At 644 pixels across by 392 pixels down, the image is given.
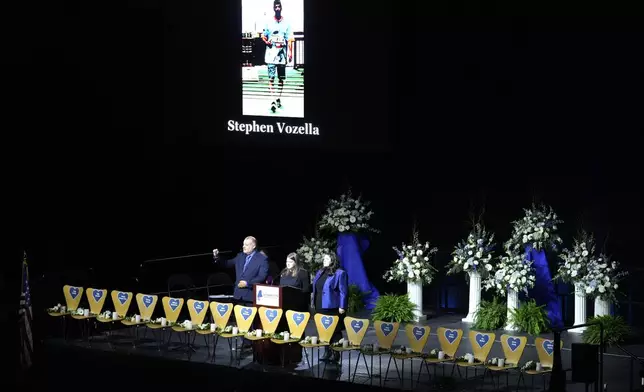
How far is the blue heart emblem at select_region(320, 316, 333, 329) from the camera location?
13547mm

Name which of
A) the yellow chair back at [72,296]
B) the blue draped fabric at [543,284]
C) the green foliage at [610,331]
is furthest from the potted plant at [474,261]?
the yellow chair back at [72,296]

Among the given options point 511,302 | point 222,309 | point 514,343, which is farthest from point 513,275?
point 222,309

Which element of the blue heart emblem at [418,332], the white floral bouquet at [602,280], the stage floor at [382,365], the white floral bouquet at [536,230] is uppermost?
the white floral bouquet at [536,230]

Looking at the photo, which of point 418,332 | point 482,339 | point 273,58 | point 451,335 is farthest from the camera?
point 273,58

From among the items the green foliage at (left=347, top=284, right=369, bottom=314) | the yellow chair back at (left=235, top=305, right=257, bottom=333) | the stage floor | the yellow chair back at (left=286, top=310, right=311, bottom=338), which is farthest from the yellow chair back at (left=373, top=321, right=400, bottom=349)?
the green foliage at (left=347, top=284, right=369, bottom=314)

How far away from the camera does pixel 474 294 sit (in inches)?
654

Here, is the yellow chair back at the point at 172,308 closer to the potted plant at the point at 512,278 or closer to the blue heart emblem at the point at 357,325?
the blue heart emblem at the point at 357,325

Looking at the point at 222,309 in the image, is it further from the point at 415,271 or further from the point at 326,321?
the point at 415,271

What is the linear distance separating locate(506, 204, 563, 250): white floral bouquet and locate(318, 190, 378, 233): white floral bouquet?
2433 mm

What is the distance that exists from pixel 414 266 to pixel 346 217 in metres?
1.40

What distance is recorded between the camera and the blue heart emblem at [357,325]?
44.2 ft

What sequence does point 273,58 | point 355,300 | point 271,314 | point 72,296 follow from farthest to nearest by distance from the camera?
point 273,58, point 355,300, point 72,296, point 271,314

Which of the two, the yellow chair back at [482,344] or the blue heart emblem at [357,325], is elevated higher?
the blue heart emblem at [357,325]

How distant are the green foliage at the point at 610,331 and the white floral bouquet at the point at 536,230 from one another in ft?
4.64
